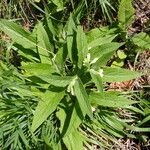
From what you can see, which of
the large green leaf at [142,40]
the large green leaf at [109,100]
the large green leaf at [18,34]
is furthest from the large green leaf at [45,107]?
the large green leaf at [142,40]

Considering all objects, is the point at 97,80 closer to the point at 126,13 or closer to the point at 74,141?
the point at 74,141

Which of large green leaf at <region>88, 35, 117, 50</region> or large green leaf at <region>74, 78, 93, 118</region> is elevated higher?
large green leaf at <region>88, 35, 117, 50</region>

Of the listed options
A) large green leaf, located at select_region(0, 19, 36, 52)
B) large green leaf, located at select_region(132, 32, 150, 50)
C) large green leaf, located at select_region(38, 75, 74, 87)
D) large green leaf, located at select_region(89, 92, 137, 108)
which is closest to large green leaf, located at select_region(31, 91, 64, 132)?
large green leaf, located at select_region(38, 75, 74, 87)

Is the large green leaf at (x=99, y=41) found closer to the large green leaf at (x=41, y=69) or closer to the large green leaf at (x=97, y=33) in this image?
the large green leaf at (x=97, y=33)

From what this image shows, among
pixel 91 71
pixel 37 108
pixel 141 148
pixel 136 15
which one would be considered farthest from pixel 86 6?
pixel 141 148

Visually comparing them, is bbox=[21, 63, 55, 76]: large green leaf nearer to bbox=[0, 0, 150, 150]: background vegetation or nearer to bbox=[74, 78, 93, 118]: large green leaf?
bbox=[0, 0, 150, 150]: background vegetation

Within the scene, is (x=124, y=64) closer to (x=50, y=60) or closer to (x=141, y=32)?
(x=141, y=32)

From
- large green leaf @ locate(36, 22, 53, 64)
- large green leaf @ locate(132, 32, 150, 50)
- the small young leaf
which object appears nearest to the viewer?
the small young leaf
